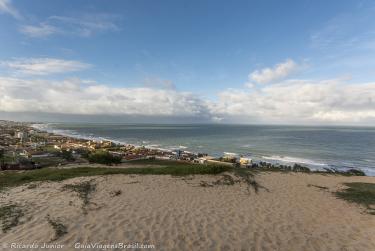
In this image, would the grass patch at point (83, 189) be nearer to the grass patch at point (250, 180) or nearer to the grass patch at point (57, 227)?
the grass patch at point (57, 227)

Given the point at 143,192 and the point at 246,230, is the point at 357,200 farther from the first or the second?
Answer: the point at 143,192

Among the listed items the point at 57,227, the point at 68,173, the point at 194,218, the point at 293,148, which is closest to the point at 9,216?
the point at 57,227

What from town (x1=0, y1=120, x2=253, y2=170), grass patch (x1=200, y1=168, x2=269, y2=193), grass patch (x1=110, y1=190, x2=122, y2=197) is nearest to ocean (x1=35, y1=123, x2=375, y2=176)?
town (x1=0, y1=120, x2=253, y2=170)

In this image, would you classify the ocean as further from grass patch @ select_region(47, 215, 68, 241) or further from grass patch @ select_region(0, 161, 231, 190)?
grass patch @ select_region(47, 215, 68, 241)

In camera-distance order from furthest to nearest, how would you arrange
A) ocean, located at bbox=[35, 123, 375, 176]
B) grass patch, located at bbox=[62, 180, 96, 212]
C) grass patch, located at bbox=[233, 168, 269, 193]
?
ocean, located at bbox=[35, 123, 375, 176]
grass patch, located at bbox=[233, 168, 269, 193]
grass patch, located at bbox=[62, 180, 96, 212]

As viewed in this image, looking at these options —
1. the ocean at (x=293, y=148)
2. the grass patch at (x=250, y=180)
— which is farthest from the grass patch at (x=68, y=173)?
the ocean at (x=293, y=148)

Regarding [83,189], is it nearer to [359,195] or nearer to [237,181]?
[237,181]
